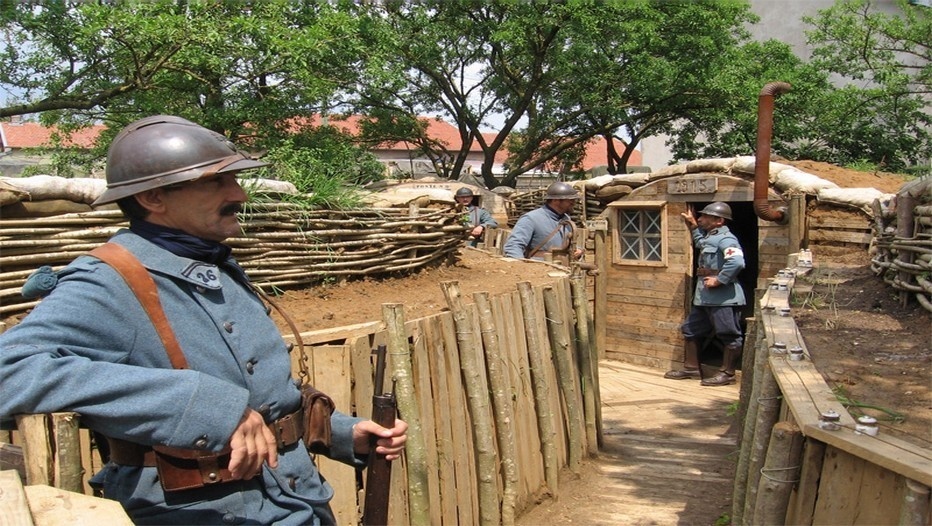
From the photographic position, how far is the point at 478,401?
453 cm

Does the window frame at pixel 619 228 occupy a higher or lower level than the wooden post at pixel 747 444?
higher

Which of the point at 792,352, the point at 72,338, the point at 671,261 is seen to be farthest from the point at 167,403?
the point at 671,261

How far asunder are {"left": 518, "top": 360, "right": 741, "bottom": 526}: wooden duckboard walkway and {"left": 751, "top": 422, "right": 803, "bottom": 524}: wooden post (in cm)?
265

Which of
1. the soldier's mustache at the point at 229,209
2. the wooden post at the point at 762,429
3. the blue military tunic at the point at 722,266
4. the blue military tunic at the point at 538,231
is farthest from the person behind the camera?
the blue military tunic at the point at 722,266

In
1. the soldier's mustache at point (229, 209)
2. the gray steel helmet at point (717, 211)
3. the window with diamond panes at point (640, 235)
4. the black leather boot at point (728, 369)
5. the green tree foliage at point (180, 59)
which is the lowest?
the black leather boot at point (728, 369)

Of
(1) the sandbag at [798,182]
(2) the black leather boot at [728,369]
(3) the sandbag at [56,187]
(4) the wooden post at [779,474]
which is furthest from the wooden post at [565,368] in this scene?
(1) the sandbag at [798,182]

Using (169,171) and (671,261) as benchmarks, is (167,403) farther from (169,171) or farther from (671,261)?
(671,261)

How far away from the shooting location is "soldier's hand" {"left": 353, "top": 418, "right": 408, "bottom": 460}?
2.35 m

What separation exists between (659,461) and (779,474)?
13.7 feet

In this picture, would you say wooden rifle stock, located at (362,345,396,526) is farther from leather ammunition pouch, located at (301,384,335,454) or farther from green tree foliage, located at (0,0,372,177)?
green tree foliage, located at (0,0,372,177)

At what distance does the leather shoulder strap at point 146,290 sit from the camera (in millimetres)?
1878

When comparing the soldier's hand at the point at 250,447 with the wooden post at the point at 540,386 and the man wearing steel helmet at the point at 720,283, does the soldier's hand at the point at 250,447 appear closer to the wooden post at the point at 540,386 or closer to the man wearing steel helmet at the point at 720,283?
the wooden post at the point at 540,386

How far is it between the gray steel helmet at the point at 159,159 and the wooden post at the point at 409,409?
1.76m

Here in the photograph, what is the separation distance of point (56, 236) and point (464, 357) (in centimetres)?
218
